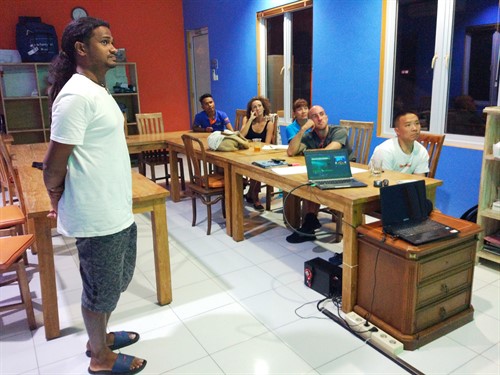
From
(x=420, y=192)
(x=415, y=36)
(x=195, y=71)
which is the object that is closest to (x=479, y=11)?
(x=415, y=36)

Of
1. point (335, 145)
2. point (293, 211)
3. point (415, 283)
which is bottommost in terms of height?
point (293, 211)

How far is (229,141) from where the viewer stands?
3689mm

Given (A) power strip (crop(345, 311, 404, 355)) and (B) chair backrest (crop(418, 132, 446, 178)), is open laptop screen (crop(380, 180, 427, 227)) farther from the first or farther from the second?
(B) chair backrest (crop(418, 132, 446, 178))

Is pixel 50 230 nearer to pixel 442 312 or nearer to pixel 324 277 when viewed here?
pixel 324 277

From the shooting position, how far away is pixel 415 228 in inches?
80.7

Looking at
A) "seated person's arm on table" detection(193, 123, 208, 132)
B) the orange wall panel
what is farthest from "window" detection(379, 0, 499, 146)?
the orange wall panel

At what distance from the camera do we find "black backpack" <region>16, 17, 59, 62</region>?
5824mm

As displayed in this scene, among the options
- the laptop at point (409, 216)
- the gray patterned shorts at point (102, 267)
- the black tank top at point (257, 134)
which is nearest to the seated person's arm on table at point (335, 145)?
the laptop at point (409, 216)

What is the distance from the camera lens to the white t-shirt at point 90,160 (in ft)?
4.75

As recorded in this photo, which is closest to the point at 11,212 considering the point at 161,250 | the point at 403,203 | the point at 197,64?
the point at 161,250

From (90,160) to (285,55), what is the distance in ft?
14.3

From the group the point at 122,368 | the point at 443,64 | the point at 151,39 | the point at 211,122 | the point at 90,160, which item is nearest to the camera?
the point at 90,160

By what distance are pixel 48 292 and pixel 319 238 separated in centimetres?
212

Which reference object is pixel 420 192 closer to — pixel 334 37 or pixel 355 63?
pixel 355 63
